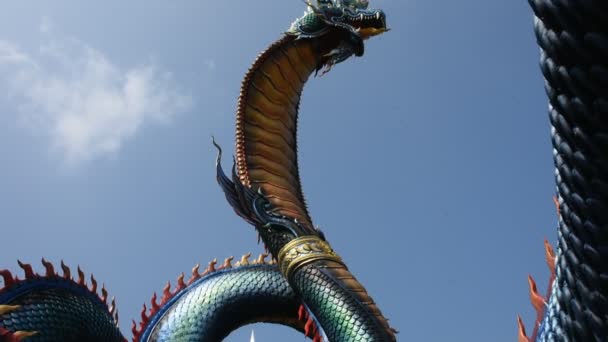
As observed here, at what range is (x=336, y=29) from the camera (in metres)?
7.94

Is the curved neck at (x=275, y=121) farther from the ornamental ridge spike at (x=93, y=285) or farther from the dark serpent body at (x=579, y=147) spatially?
the dark serpent body at (x=579, y=147)

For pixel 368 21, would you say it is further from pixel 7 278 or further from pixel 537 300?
pixel 537 300

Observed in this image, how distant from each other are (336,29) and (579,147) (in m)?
6.54

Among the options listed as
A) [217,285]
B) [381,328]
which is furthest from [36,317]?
[381,328]

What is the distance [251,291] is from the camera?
6418 mm

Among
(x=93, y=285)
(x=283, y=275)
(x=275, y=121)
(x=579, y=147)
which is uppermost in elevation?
(x=275, y=121)

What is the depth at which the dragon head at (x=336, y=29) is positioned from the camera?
25.9 feet

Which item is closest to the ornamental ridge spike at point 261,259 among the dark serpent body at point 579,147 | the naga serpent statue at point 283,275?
the naga serpent statue at point 283,275

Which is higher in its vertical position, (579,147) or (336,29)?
(336,29)

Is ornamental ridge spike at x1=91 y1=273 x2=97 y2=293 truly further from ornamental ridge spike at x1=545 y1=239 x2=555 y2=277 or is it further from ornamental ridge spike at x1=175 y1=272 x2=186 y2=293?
ornamental ridge spike at x1=545 y1=239 x2=555 y2=277

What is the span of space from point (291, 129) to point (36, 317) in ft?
9.95

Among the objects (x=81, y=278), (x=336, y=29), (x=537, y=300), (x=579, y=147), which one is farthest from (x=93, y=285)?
(x=579, y=147)

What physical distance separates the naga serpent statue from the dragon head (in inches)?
0.4

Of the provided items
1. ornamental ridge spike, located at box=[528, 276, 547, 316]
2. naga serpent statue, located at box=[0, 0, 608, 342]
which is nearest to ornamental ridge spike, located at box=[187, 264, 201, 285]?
naga serpent statue, located at box=[0, 0, 608, 342]
